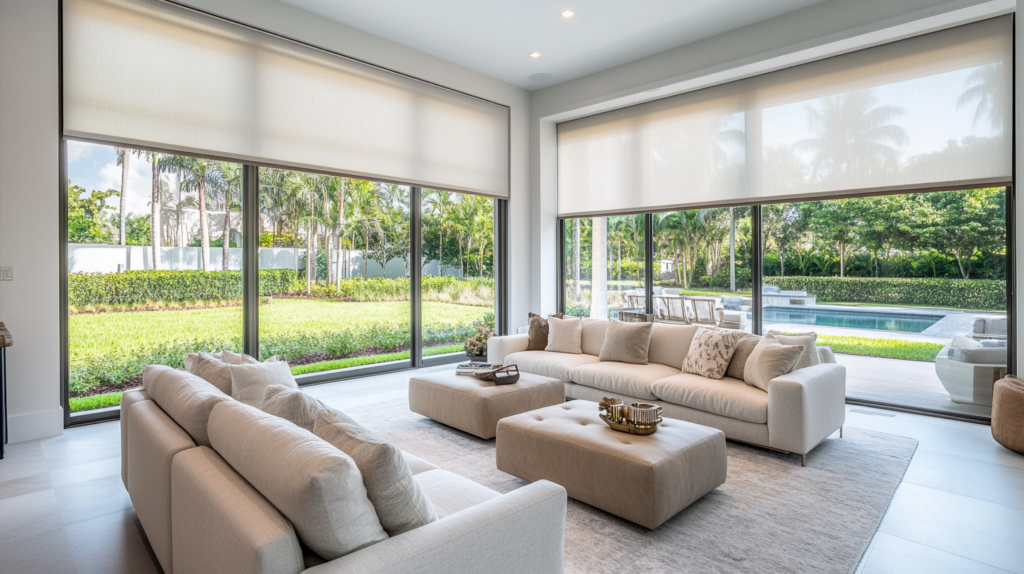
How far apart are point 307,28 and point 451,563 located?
16.0ft

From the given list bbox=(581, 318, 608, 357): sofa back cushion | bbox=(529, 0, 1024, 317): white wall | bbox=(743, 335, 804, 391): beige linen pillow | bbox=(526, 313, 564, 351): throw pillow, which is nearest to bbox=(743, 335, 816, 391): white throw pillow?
bbox=(743, 335, 804, 391): beige linen pillow

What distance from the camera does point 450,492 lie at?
186cm

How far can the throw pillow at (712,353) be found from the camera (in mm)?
3922

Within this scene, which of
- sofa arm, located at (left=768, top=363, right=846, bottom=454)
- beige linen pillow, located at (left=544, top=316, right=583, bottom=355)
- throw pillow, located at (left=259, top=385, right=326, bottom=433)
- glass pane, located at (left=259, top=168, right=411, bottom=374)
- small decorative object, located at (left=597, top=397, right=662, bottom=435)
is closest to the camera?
throw pillow, located at (left=259, top=385, right=326, bottom=433)

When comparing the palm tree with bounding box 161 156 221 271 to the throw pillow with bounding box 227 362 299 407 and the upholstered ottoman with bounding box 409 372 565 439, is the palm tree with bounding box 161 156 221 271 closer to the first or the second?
the upholstered ottoman with bounding box 409 372 565 439

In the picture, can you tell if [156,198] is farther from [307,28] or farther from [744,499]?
[744,499]

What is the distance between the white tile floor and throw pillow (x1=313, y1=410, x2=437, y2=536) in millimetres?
1456

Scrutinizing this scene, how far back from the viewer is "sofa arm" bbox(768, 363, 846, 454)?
3.19 metres

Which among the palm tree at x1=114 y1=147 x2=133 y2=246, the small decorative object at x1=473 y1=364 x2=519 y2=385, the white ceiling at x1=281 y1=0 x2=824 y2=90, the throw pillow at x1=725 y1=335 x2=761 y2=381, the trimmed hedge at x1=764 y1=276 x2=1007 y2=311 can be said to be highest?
the white ceiling at x1=281 y1=0 x2=824 y2=90

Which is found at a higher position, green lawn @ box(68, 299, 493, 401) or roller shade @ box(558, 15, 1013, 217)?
roller shade @ box(558, 15, 1013, 217)

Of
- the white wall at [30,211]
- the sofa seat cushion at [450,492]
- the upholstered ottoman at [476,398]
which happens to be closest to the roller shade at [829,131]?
the upholstered ottoman at [476,398]

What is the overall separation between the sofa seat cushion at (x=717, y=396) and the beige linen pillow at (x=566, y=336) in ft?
3.98

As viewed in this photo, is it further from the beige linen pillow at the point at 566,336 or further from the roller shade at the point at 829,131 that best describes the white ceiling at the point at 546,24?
the beige linen pillow at the point at 566,336

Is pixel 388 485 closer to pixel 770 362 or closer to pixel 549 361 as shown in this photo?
pixel 770 362
